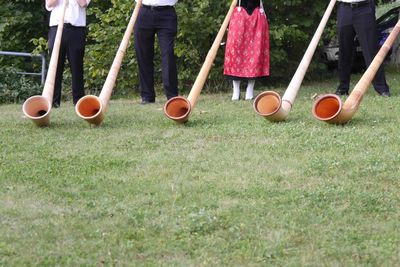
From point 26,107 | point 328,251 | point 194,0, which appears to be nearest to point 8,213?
point 328,251

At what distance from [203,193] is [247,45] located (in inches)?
180

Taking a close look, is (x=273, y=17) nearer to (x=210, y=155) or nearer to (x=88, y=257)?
(x=210, y=155)

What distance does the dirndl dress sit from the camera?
8.35 meters

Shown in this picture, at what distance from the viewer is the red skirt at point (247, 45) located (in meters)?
8.35

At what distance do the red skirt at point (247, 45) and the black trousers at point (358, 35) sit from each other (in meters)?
0.93

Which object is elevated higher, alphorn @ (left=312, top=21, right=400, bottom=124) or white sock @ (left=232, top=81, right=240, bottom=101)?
alphorn @ (left=312, top=21, right=400, bottom=124)

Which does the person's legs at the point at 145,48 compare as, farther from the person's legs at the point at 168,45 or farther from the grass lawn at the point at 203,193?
the grass lawn at the point at 203,193

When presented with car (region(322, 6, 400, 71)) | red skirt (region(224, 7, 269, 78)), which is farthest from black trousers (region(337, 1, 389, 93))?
car (region(322, 6, 400, 71))

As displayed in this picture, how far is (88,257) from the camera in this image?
3.30 metres

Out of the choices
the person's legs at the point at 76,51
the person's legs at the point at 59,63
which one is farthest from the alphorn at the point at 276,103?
the person's legs at the point at 59,63

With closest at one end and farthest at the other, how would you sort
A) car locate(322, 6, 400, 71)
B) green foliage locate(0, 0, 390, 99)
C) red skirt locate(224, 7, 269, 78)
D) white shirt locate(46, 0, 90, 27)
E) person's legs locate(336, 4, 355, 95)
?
white shirt locate(46, 0, 90, 27) < person's legs locate(336, 4, 355, 95) < red skirt locate(224, 7, 269, 78) < green foliage locate(0, 0, 390, 99) < car locate(322, 6, 400, 71)

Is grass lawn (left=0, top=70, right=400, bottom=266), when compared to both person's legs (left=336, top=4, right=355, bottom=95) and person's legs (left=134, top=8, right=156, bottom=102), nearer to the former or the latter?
person's legs (left=336, top=4, right=355, bottom=95)

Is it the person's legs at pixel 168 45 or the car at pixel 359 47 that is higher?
the person's legs at pixel 168 45

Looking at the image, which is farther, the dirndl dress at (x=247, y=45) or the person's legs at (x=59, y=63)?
the dirndl dress at (x=247, y=45)
